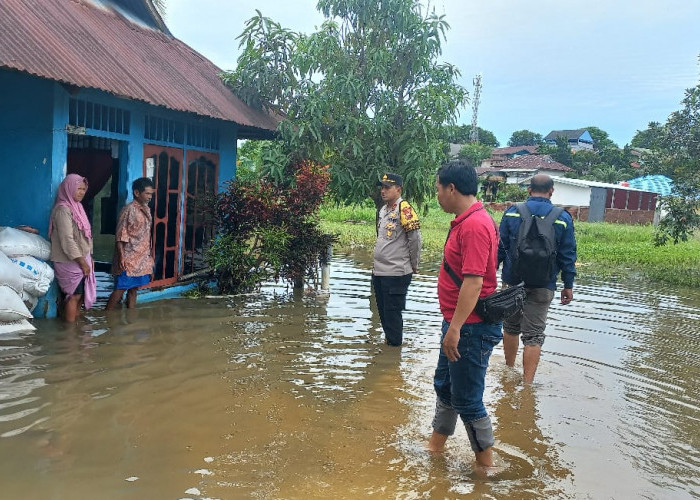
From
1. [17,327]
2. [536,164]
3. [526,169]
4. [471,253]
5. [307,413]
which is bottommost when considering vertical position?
[307,413]

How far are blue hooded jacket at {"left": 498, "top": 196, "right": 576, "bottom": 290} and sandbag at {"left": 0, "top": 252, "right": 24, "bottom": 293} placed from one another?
15.1 feet

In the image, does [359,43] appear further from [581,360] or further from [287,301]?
[581,360]

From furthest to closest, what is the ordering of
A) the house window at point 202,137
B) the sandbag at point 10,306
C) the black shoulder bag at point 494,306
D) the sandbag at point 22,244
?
1. the house window at point 202,137
2. the sandbag at point 22,244
3. the sandbag at point 10,306
4. the black shoulder bag at point 494,306

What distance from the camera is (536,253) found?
18.1ft

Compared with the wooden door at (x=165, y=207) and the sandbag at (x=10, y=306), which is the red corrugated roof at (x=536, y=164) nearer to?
the wooden door at (x=165, y=207)

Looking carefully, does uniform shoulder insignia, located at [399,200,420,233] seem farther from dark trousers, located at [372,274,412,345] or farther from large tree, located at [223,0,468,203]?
large tree, located at [223,0,468,203]

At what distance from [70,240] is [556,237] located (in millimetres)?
4841

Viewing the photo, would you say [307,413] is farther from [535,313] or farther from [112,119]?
[112,119]

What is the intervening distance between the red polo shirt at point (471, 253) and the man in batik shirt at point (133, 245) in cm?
484

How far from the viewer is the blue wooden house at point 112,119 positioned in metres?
6.71

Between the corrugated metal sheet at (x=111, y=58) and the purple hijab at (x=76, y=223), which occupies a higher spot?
the corrugated metal sheet at (x=111, y=58)

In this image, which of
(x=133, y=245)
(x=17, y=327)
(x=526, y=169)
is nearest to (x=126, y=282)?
(x=133, y=245)

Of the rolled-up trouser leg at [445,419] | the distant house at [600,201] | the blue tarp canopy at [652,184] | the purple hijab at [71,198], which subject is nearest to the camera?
the rolled-up trouser leg at [445,419]

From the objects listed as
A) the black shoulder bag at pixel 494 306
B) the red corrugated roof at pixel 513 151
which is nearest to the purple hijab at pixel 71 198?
the black shoulder bag at pixel 494 306
